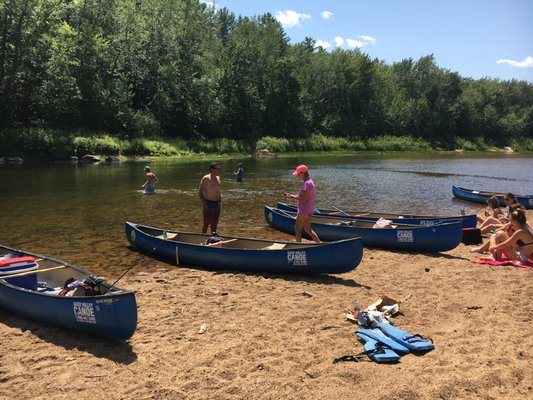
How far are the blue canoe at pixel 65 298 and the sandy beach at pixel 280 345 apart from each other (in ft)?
0.77

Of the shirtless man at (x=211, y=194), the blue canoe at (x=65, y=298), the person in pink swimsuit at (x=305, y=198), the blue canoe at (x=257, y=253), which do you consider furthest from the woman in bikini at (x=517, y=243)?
the blue canoe at (x=65, y=298)

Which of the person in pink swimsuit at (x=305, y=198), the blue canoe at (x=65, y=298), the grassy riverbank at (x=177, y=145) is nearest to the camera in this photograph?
the blue canoe at (x=65, y=298)

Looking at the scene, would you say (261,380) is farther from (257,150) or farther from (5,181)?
(257,150)

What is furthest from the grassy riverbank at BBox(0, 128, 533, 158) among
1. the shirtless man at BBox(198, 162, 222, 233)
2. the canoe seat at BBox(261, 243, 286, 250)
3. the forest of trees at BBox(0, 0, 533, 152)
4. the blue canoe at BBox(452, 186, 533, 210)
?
the canoe seat at BBox(261, 243, 286, 250)

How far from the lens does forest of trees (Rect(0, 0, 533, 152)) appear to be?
47812 millimetres

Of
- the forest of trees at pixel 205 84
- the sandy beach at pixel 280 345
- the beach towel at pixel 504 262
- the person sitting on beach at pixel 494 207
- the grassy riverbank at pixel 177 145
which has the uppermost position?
the forest of trees at pixel 205 84

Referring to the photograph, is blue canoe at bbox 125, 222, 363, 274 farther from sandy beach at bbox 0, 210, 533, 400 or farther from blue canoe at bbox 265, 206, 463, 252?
blue canoe at bbox 265, 206, 463, 252

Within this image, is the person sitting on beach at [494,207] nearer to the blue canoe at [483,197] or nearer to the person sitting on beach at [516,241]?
the person sitting on beach at [516,241]

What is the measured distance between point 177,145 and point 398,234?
4496 centimetres

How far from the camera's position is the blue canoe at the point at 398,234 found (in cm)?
1188

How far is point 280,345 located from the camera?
6.62m

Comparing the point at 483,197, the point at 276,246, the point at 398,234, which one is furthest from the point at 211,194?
the point at 483,197

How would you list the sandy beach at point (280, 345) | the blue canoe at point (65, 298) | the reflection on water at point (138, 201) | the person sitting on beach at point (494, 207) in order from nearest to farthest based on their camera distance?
the sandy beach at point (280, 345) < the blue canoe at point (65, 298) < the reflection on water at point (138, 201) < the person sitting on beach at point (494, 207)

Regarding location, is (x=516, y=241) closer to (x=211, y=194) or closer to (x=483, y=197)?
(x=211, y=194)
